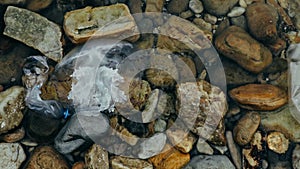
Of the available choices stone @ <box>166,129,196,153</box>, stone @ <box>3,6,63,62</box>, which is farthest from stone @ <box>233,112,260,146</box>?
stone @ <box>3,6,63,62</box>

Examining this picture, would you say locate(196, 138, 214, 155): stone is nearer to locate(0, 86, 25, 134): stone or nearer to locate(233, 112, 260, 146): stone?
locate(233, 112, 260, 146): stone

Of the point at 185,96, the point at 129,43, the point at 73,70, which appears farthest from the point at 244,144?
the point at 73,70

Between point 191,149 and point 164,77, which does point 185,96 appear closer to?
point 164,77

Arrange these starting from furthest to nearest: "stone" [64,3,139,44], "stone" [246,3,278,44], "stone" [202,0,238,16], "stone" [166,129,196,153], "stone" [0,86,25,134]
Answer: "stone" [202,0,238,16], "stone" [246,3,278,44], "stone" [64,3,139,44], "stone" [166,129,196,153], "stone" [0,86,25,134]

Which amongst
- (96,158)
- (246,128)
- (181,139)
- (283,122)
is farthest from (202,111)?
(96,158)

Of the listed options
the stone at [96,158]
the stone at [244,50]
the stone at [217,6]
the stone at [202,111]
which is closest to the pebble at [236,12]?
the stone at [217,6]

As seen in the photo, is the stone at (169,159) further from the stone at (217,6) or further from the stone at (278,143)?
the stone at (217,6)
